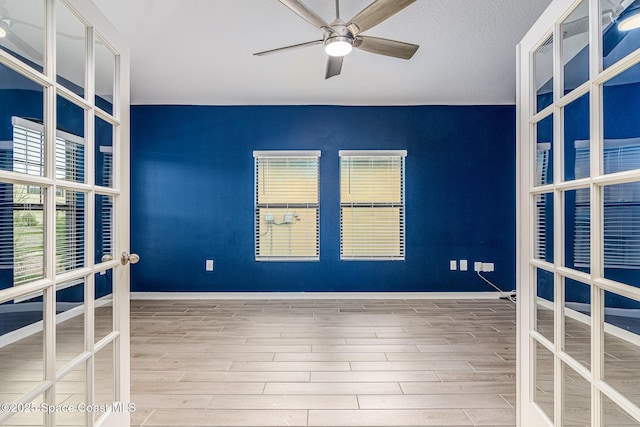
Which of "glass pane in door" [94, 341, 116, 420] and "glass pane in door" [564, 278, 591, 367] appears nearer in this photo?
"glass pane in door" [564, 278, 591, 367]

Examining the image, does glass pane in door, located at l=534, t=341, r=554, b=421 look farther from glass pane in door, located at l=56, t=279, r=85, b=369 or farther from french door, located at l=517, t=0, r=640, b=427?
glass pane in door, located at l=56, t=279, r=85, b=369

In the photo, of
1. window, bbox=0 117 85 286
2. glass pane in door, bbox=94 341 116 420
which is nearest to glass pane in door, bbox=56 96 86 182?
window, bbox=0 117 85 286

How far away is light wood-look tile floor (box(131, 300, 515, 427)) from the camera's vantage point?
1.88 meters

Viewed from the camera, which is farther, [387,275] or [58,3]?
[387,275]

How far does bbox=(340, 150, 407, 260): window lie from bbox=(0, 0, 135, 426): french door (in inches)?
123

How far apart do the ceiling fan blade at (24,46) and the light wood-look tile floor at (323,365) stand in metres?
1.72

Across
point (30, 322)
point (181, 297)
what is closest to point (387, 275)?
point (181, 297)

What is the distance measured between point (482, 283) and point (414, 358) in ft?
7.26

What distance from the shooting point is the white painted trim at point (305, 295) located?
14.0 ft

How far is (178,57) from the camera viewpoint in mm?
3441

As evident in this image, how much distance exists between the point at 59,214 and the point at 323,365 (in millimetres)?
1891

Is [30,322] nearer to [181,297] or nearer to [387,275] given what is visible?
[181,297]

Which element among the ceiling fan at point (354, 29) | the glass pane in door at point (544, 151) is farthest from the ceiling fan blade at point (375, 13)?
the glass pane in door at point (544, 151)

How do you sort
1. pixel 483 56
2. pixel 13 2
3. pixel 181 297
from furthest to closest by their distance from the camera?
pixel 181 297, pixel 483 56, pixel 13 2
